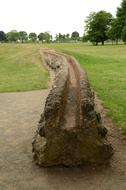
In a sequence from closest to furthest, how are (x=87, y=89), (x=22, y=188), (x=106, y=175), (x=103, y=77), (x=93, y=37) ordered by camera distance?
1. (x=22, y=188)
2. (x=106, y=175)
3. (x=87, y=89)
4. (x=103, y=77)
5. (x=93, y=37)

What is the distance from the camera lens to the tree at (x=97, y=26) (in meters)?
68.4

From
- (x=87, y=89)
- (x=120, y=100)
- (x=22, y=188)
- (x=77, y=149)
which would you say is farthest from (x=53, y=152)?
(x=120, y=100)

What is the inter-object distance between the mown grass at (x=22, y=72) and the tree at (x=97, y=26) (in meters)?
37.1

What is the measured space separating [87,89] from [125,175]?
1.58m

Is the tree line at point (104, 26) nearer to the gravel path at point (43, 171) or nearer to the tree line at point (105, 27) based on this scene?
the tree line at point (105, 27)

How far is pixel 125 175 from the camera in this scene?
5.14 metres

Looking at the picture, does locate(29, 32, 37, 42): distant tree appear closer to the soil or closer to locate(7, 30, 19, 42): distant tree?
locate(7, 30, 19, 42): distant tree

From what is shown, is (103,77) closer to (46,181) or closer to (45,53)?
(45,53)

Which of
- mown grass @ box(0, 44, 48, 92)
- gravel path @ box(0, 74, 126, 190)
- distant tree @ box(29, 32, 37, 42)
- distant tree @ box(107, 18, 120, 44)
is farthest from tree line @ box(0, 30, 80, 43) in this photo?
gravel path @ box(0, 74, 126, 190)

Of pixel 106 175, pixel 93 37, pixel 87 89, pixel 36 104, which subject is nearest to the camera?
pixel 106 175

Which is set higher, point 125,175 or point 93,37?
point 125,175

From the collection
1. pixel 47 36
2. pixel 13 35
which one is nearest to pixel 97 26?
pixel 47 36

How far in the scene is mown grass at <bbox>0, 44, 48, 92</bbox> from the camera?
13645 millimetres

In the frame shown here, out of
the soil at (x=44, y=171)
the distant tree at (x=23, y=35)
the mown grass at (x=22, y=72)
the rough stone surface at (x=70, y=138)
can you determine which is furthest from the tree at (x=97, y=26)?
the rough stone surface at (x=70, y=138)
